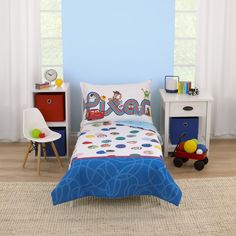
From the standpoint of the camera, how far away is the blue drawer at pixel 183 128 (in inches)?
207

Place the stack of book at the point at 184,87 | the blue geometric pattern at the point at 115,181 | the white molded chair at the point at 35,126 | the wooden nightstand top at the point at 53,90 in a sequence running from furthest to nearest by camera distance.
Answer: the stack of book at the point at 184,87 → the wooden nightstand top at the point at 53,90 → the white molded chair at the point at 35,126 → the blue geometric pattern at the point at 115,181

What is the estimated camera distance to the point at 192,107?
520cm

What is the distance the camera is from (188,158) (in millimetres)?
4988

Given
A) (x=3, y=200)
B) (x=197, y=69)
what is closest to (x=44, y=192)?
(x=3, y=200)

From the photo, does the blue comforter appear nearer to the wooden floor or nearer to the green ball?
the wooden floor

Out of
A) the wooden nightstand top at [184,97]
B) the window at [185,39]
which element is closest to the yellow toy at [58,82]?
the wooden nightstand top at [184,97]

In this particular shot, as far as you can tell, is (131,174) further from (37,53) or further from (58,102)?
(37,53)

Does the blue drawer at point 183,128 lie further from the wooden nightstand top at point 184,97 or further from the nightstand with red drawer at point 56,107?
the nightstand with red drawer at point 56,107

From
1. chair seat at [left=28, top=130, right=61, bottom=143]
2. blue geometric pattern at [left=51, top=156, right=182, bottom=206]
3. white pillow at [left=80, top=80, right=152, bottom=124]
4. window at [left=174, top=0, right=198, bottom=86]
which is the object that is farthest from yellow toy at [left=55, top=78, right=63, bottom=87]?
blue geometric pattern at [left=51, top=156, right=182, bottom=206]

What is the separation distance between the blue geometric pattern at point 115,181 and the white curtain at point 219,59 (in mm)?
1949

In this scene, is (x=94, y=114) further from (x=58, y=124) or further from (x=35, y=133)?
(x=35, y=133)

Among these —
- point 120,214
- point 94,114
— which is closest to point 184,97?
point 94,114

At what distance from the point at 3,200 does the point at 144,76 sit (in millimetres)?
2184

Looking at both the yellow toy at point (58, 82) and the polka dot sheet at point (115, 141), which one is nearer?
the polka dot sheet at point (115, 141)
